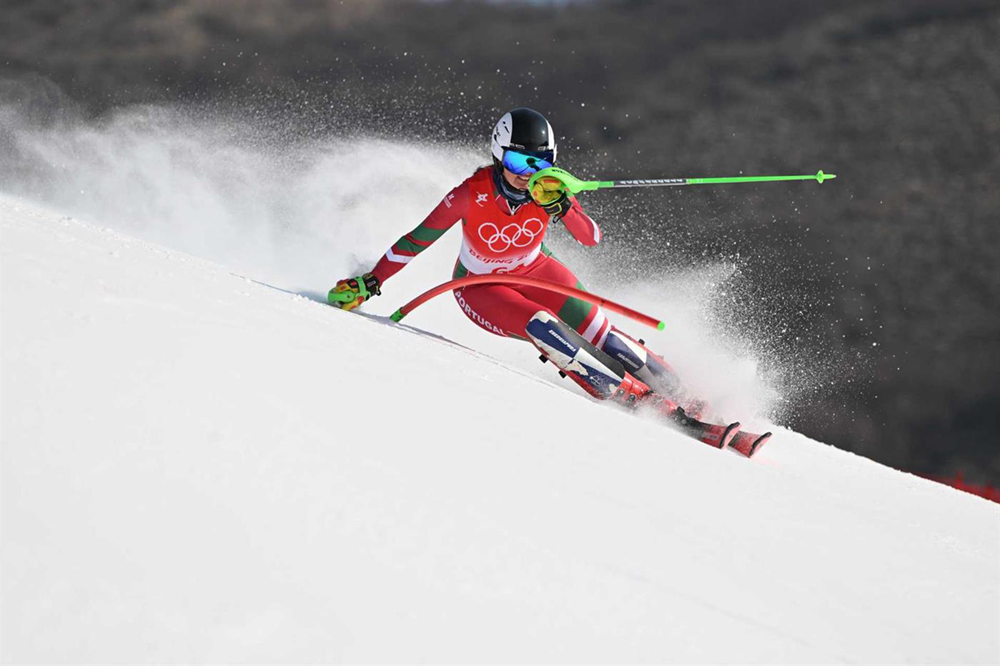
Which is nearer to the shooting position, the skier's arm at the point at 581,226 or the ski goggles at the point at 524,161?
the ski goggles at the point at 524,161

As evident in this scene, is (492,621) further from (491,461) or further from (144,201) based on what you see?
(144,201)

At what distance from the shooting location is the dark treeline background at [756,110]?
2467 centimetres

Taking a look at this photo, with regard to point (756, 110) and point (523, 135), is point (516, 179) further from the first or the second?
point (756, 110)

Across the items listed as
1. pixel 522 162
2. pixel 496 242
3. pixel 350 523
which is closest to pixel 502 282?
pixel 496 242

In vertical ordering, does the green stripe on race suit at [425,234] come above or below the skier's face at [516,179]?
below

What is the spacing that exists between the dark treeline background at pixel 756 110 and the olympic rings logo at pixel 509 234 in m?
17.2

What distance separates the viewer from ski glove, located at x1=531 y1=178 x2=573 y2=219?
4.30 meters

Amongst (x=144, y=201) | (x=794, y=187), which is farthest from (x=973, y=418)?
(x=144, y=201)

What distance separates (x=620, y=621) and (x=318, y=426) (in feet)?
2.54

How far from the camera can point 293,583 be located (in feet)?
5.58

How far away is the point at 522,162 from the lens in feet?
14.3

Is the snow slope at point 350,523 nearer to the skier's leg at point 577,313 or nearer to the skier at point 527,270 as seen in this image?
the skier at point 527,270

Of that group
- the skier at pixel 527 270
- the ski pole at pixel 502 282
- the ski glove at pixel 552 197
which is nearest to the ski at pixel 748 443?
the skier at pixel 527 270

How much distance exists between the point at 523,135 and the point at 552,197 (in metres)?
0.29
